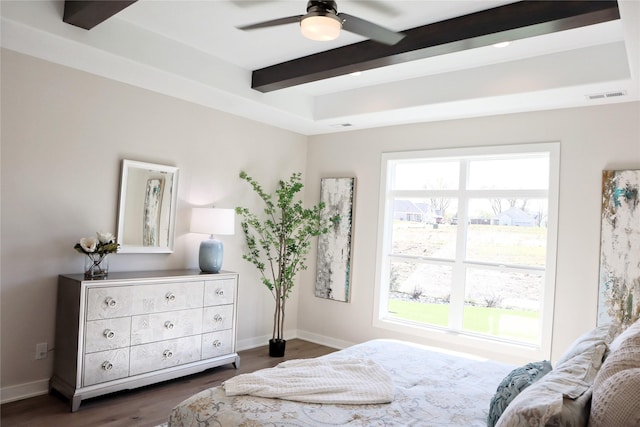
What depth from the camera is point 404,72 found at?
408 centimetres

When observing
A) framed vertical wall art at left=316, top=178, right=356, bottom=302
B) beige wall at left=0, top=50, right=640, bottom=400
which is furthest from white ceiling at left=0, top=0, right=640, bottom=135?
framed vertical wall art at left=316, top=178, right=356, bottom=302

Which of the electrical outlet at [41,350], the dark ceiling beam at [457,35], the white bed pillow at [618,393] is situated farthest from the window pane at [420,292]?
the electrical outlet at [41,350]

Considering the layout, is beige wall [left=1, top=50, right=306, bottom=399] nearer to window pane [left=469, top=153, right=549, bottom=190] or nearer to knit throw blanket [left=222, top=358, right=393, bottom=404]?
knit throw blanket [left=222, top=358, right=393, bottom=404]

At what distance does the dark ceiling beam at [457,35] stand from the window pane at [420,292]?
91.5 inches

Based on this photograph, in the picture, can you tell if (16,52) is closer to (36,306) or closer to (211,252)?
(36,306)

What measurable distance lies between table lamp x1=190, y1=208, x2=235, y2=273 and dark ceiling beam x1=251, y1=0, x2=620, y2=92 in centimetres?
132

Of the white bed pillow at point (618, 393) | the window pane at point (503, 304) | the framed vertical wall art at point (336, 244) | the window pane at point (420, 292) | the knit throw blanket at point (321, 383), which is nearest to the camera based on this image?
the white bed pillow at point (618, 393)

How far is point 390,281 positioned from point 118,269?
2830 millimetres

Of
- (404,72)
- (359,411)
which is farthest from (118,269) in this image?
(404,72)

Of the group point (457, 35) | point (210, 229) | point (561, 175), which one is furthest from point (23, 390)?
point (561, 175)

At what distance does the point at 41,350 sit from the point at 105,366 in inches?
22.4

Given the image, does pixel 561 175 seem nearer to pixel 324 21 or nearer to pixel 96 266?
pixel 324 21

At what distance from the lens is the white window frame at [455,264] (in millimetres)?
3943

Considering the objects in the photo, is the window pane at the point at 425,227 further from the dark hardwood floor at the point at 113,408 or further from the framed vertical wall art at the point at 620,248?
the dark hardwood floor at the point at 113,408
